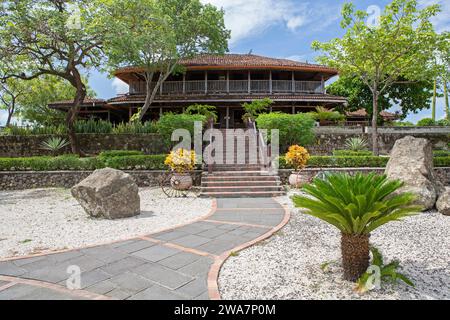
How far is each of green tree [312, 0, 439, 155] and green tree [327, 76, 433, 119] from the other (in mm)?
11561

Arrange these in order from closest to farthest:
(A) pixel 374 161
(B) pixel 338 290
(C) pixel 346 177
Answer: (B) pixel 338 290 < (C) pixel 346 177 < (A) pixel 374 161

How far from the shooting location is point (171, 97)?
2100 cm

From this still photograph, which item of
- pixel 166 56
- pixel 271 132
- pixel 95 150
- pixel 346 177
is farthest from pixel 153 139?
pixel 346 177

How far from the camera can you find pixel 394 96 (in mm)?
27250

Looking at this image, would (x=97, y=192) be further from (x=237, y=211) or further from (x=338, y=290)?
(x=338, y=290)

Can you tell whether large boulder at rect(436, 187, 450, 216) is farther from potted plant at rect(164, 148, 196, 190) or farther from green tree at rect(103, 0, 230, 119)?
green tree at rect(103, 0, 230, 119)

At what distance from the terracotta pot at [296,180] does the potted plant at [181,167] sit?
12.4 feet

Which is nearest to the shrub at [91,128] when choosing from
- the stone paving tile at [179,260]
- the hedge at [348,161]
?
the hedge at [348,161]

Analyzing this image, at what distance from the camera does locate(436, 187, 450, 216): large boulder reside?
6360 mm

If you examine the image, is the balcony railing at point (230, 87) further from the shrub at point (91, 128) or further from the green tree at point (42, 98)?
the green tree at point (42, 98)

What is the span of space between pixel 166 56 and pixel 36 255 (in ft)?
47.1

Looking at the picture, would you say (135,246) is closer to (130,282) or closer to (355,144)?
(130,282)

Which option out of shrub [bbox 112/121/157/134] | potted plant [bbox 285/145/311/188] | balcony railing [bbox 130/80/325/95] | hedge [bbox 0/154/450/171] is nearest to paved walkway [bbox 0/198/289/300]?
potted plant [bbox 285/145/311/188]

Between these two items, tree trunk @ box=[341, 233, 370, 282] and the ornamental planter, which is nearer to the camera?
tree trunk @ box=[341, 233, 370, 282]
